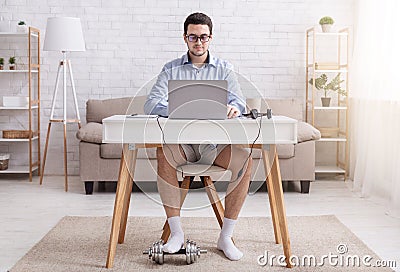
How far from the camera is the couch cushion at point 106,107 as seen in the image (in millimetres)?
5617

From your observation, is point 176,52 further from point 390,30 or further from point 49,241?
point 49,241

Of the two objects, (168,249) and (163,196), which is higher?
(163,196)

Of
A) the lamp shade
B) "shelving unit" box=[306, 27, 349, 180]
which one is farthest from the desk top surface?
"shelving unit" box=[306, 27, 349, 180]

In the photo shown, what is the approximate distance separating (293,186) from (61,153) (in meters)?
2.20

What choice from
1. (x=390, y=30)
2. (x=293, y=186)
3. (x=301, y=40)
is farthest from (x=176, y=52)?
(x=390, y=30)

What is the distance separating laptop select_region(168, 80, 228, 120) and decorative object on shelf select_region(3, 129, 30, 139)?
301 cm

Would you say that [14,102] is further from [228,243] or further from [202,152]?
[228,243]

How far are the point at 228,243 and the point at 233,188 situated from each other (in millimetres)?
281

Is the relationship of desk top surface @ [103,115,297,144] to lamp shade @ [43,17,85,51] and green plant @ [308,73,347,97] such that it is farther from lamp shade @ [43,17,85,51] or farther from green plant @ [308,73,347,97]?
green plant @ [308,73,347,97]

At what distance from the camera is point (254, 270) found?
3.01 meters

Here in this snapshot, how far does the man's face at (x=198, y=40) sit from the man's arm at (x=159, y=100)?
22 cm

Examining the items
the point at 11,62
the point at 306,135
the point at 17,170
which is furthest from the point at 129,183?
the point at 11,62

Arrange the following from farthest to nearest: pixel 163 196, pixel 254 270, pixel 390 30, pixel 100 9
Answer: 1. pixel 100 9
2. pixel 390 30
3. pixel 163 196
4. pixel 254 270

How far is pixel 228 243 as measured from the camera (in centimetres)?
324
